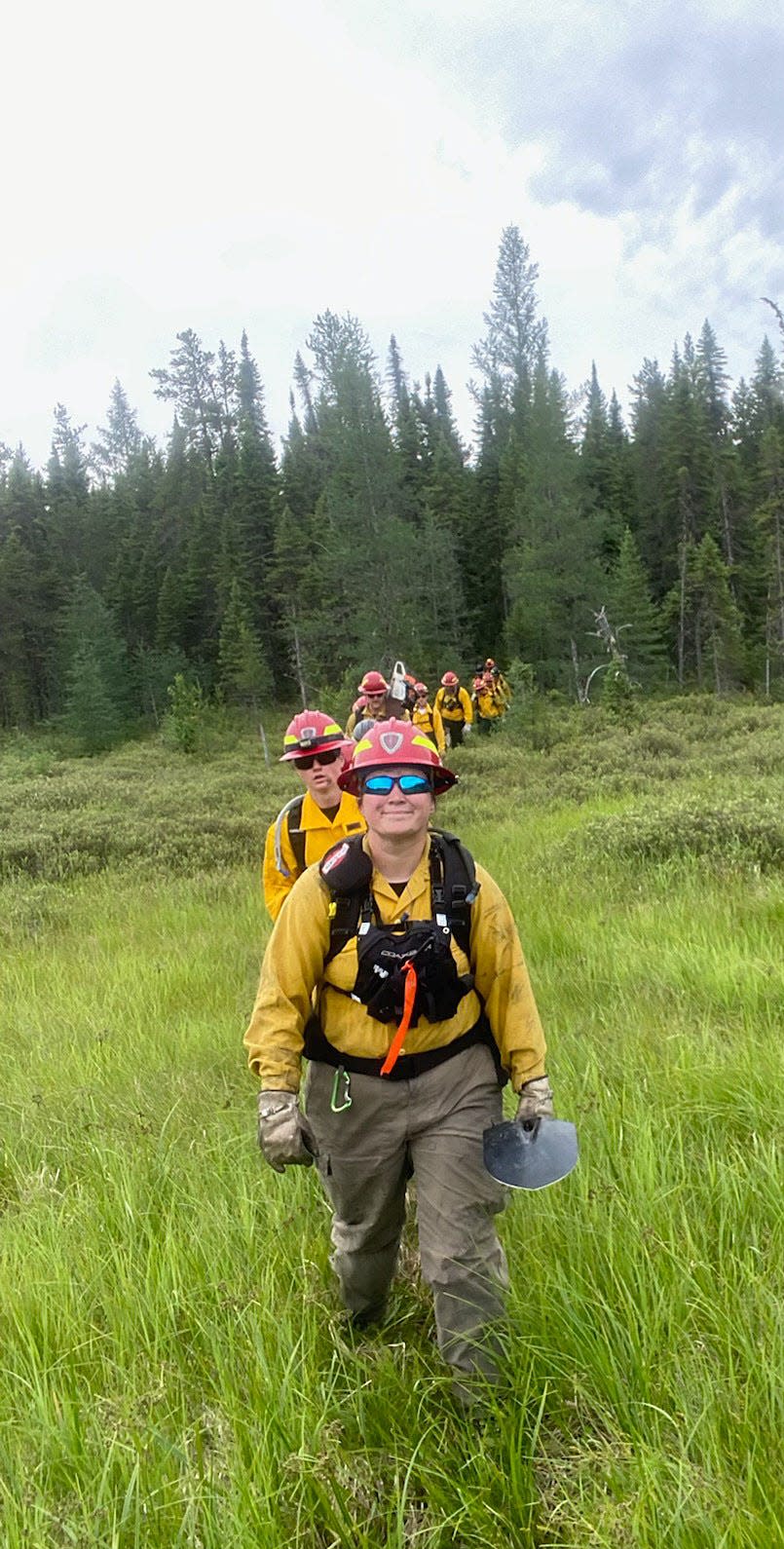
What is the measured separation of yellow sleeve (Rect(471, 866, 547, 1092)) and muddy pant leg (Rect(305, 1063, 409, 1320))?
35 centimetres

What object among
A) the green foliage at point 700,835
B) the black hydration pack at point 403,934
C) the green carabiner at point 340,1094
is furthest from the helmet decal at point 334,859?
the green foliage at point 700,835

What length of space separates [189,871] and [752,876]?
6349 millimetres

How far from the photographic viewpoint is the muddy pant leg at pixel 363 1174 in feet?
7.64

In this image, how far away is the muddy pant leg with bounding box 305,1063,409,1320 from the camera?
2.33m

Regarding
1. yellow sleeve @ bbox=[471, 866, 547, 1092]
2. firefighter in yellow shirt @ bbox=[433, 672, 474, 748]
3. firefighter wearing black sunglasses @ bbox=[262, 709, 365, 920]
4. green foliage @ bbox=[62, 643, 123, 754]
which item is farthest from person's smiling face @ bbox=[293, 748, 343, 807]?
green foliage @ bbox=[62, 643, 123, 754]

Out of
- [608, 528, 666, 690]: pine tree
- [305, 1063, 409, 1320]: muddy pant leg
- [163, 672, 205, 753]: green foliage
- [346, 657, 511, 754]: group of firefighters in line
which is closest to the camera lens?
[305, 1063, 409, 1320]: muddy pant leg

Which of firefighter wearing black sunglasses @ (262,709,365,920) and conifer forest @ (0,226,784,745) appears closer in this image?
firefighter wearing black sunglasses @ (262,709,365,920)

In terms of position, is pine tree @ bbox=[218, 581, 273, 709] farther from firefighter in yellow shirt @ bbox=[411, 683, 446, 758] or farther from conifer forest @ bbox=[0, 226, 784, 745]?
firefighter in yellow shirt @ bbox=[411, 683, 446, 758]

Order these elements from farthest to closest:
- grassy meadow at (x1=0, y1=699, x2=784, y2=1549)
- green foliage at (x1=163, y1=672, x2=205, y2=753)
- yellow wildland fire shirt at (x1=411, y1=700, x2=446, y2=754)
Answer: green foliage at (x1=163, y1=672, x2=205, y2=753)
yellow wildland fire shirt at (x1=411, y1=700, x2=446, y2=754)
grassy meadow at (x1=0, y1=699, x2=784, y2=1549)

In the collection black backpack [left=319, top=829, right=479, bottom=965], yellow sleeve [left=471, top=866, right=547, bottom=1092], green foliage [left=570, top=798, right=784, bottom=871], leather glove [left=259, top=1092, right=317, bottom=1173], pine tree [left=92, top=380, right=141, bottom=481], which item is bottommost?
green foliage [left=570, top=798, right=784, bottom=871]

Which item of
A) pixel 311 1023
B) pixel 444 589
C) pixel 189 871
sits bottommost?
pixel 189 871

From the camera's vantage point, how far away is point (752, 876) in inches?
255

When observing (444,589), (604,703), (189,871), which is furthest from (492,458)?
(189,871)

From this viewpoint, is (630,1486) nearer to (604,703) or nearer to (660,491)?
(604,703)
